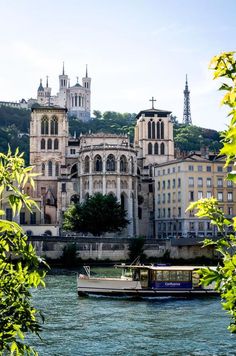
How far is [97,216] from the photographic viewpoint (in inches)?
3292

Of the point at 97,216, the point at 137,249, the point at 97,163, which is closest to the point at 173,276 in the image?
the point at 137,249

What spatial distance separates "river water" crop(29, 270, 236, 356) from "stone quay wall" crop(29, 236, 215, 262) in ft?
106

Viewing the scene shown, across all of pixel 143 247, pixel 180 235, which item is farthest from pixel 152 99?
pixel 143 247

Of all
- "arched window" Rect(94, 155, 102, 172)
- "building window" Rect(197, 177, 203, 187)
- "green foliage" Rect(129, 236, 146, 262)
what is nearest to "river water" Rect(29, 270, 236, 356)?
"green foliage" Rect(129, 236, 146, 262)

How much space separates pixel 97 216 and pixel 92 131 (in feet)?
309

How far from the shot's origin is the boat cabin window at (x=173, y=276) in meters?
46.5

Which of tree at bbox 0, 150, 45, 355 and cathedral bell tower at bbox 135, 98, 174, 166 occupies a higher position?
cathedral bell tower at bbox 135, 98, 174, 166

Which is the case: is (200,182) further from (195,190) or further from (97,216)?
(97,216)

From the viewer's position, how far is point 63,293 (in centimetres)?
4466

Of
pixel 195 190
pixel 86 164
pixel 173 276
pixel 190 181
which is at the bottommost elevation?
pixel 173 276

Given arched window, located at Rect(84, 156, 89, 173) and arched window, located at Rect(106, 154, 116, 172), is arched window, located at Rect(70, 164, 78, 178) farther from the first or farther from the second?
arched window, located at Rect(106, 154, 116, 172)

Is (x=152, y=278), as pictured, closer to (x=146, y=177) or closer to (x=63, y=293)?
(x=63, y=293)

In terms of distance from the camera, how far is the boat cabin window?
4651 cm

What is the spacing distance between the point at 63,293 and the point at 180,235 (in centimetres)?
4830
